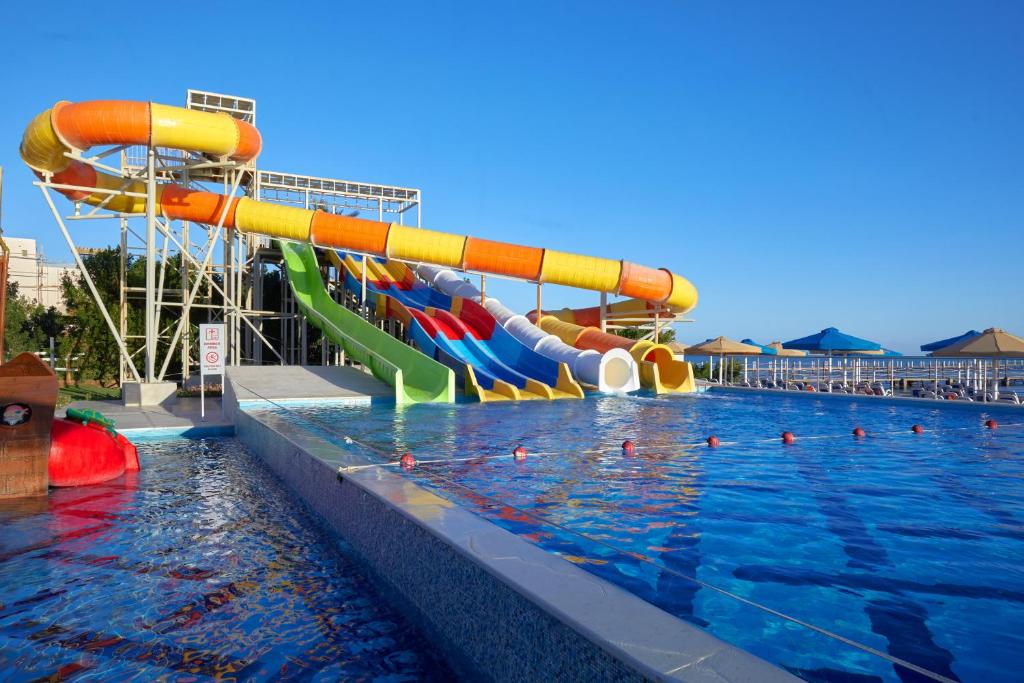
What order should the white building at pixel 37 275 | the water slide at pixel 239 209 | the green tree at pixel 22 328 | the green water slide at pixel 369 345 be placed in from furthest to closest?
1. the white building at pixel 37 275
2. the green tree at pixel 22 328
3. the green water slide at pixel 369 345
4. the water slide at pixel 239 209

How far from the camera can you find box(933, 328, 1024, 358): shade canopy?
13.4 meters

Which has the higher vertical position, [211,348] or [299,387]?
[211,348]

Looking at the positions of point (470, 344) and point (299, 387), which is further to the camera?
point (470, 344)

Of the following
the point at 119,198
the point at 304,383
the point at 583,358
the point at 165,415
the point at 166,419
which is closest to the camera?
the point at 166,419

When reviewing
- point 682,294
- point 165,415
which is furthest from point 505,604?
point 682,294

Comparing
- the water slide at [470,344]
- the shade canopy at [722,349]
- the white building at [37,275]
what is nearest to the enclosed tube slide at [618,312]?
the shade canopy at [722,349]

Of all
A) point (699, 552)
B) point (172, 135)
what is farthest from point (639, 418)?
point (172, 135)

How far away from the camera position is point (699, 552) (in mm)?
3904

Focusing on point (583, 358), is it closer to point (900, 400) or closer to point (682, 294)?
point (682, 294)

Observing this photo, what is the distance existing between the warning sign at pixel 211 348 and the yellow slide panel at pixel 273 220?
547cm

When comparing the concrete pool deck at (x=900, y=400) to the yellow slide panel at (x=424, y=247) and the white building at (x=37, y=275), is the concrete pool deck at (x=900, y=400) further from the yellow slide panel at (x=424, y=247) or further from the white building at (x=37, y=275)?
the white building at (x=37, y=275)

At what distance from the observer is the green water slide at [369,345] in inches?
501

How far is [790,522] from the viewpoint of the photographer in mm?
4598

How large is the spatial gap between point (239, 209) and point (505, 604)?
47.5ft
